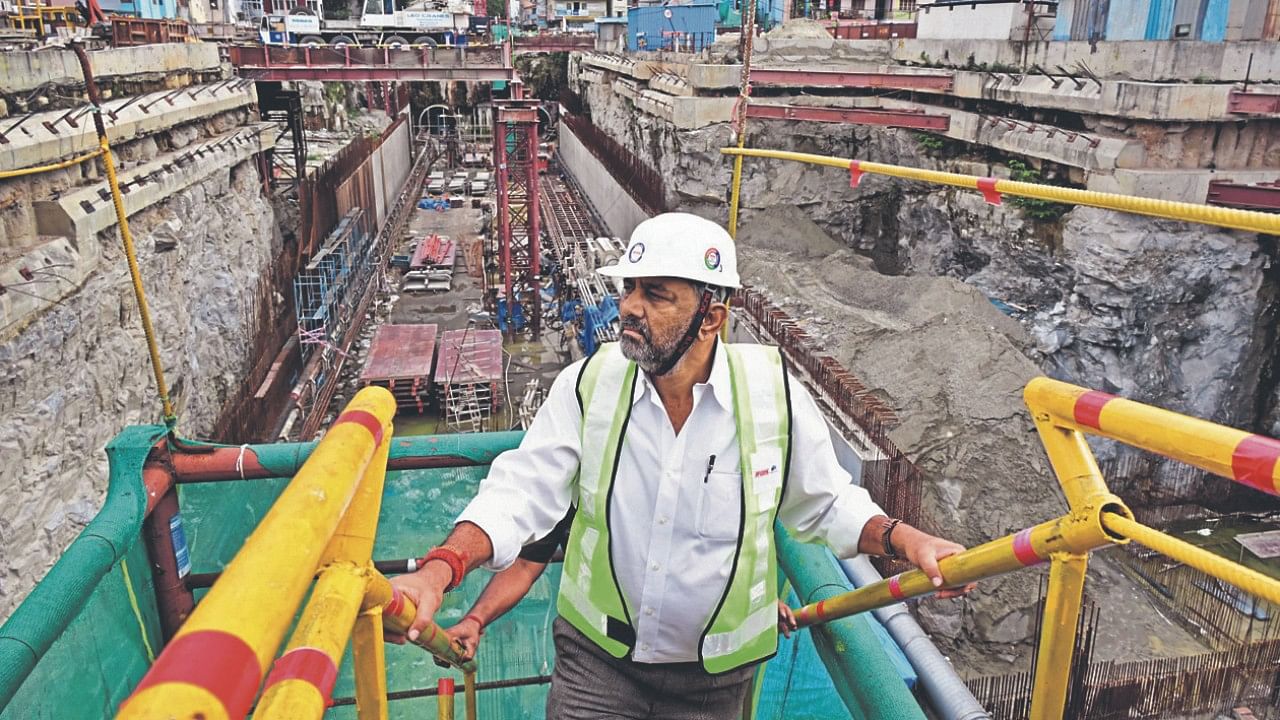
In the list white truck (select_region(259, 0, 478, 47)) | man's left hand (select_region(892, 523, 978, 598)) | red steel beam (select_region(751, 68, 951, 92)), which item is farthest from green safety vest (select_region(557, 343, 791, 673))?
white truck (select_region(259, 0, 478, 47))

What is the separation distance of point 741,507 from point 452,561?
79 centimetres

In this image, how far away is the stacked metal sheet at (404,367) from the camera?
15766 mm

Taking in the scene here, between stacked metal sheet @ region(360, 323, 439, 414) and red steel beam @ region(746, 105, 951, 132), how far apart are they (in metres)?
7.83

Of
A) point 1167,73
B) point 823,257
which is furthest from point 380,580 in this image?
point 823,257

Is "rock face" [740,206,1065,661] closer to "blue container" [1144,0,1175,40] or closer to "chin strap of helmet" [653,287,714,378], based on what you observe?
"blue container" [1144,0,1175,40]

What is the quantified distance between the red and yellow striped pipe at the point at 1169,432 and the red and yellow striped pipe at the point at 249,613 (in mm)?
1205

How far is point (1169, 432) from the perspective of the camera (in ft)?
4.70

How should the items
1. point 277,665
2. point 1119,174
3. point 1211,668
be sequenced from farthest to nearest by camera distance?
point 1119,174, point 1211,668, point 277,665

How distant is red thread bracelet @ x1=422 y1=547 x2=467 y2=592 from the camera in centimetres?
209

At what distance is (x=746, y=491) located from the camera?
238 centimetres

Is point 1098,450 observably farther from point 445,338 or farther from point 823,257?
point 445,338

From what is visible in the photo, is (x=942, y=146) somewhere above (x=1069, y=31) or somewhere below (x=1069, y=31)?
below

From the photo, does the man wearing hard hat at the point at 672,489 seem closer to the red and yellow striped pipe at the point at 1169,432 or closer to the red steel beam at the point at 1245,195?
the red and yellow striped pipe at the point at 1169,432

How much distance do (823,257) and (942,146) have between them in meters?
2.95
